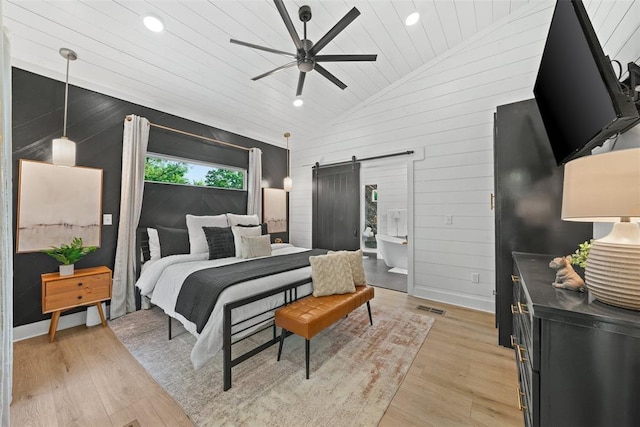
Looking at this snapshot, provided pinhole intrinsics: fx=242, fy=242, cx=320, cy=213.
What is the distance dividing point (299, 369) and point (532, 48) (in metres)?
4.36

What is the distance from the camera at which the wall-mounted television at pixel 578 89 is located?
3.41 feet

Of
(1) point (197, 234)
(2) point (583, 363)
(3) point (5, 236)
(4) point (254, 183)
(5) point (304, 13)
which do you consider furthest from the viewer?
(4) point (254, 183)

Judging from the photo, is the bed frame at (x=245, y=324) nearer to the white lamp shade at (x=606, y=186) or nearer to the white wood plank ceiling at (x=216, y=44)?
the white lamp shade at (x=606, y=186)

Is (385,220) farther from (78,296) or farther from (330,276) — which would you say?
(78,296)

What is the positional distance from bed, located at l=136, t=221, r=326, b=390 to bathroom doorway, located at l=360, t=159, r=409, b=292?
119 inches

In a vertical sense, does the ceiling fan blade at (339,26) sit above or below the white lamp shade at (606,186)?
above

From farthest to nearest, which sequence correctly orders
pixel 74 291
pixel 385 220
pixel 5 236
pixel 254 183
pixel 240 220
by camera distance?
pixel 385 220, pixel 254 183, pixel 240 220, pixel 74 291, pixel 5 236

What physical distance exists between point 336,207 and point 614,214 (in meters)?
3.90

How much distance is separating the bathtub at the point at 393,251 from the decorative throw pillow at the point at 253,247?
10.4 ft

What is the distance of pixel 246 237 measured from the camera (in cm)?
317

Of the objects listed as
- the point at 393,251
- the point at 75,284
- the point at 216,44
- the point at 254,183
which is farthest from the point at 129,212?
the point at 393,251

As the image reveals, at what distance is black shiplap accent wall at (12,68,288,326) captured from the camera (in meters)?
2.47

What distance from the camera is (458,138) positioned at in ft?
11.1

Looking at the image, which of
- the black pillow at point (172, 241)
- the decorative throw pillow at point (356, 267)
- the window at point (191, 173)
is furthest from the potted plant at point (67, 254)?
the decorative throw pillow at point (356, 267)
